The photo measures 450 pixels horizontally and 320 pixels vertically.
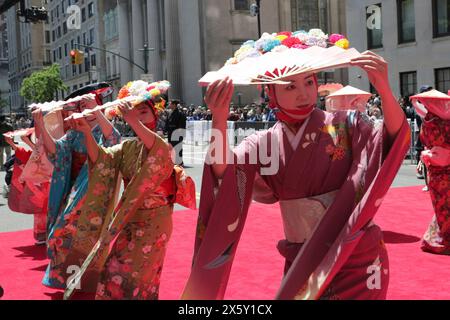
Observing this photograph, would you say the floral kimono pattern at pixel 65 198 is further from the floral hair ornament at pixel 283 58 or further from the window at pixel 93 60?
the window at pixel 93 60

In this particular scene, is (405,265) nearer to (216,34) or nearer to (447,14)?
(447,14)

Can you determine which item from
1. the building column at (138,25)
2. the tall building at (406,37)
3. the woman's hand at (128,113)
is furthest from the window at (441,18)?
the building column at (138,25)

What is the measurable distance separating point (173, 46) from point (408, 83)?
20058 millimetres

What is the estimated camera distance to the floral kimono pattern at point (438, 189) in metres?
6.31

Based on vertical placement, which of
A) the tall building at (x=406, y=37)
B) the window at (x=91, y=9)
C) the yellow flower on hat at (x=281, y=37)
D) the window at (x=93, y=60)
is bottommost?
the yellow flower on hat at (x=281, y=37)

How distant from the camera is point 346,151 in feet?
9.58

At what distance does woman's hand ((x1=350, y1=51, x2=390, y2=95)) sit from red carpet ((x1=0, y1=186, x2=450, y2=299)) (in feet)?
8.41

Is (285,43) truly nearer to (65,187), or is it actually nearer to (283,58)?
(283,58)

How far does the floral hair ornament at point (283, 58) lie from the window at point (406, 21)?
66.3ft

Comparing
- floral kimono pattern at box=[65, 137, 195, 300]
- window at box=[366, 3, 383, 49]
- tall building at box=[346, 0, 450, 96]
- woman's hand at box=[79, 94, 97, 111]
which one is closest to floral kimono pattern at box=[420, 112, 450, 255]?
floral kimono pattern at box=[65, 137, 195, 300]

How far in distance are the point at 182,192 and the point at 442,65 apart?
59.0 feet

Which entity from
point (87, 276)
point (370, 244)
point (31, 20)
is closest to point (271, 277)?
point (87, 276)

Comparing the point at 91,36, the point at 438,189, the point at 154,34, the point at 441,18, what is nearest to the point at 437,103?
the point at 438,189

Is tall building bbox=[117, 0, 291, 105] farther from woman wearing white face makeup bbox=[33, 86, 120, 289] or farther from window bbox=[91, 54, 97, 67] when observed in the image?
woman wearing white face makeup bbox=[33, 86, 120, 289]
